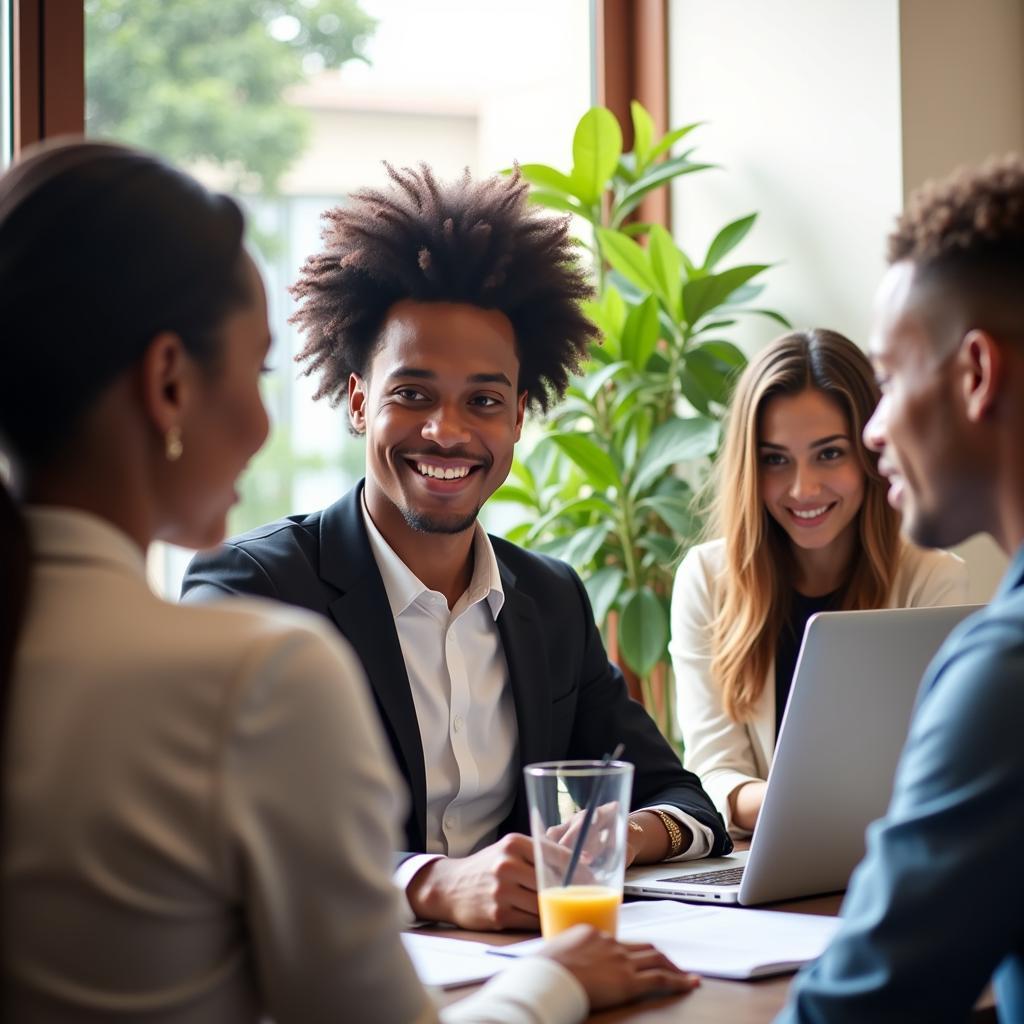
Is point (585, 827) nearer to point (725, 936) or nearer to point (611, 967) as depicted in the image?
point (611, 967)

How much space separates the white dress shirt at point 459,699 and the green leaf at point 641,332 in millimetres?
1225

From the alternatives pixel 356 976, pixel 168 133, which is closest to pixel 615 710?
pixel 356 976

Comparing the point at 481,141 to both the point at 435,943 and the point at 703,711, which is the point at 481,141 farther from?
the point at 435,943

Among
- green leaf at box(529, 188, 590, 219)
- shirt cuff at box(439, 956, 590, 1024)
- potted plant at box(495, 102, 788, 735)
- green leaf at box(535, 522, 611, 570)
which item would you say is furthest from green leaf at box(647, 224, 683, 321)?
shirt cuff at box(439, 956, 590, 1024)

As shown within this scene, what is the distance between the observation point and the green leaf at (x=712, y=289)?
3.28 m

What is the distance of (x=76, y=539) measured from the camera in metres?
0.92

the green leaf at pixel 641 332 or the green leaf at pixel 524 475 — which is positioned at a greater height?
the green leaf at pixel 641 332

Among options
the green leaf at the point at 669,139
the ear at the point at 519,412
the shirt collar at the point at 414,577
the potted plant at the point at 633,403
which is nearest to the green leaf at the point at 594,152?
the potted plant at the point at 633,403

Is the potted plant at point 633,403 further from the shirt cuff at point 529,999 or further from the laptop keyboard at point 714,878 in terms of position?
the shirt cuff at point 529,999

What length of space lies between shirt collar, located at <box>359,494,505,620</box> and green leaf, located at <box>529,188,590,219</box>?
1384 mm

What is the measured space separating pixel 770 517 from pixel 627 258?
0.91 meters

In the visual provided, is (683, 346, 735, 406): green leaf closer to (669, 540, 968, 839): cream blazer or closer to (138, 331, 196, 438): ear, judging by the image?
(669, 540, 968, 839): cream blazer

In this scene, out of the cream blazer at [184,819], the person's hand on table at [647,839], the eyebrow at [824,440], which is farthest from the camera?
the eyebrow at [824,440]

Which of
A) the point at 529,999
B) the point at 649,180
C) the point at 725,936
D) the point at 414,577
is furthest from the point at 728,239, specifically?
the point at 529,999
